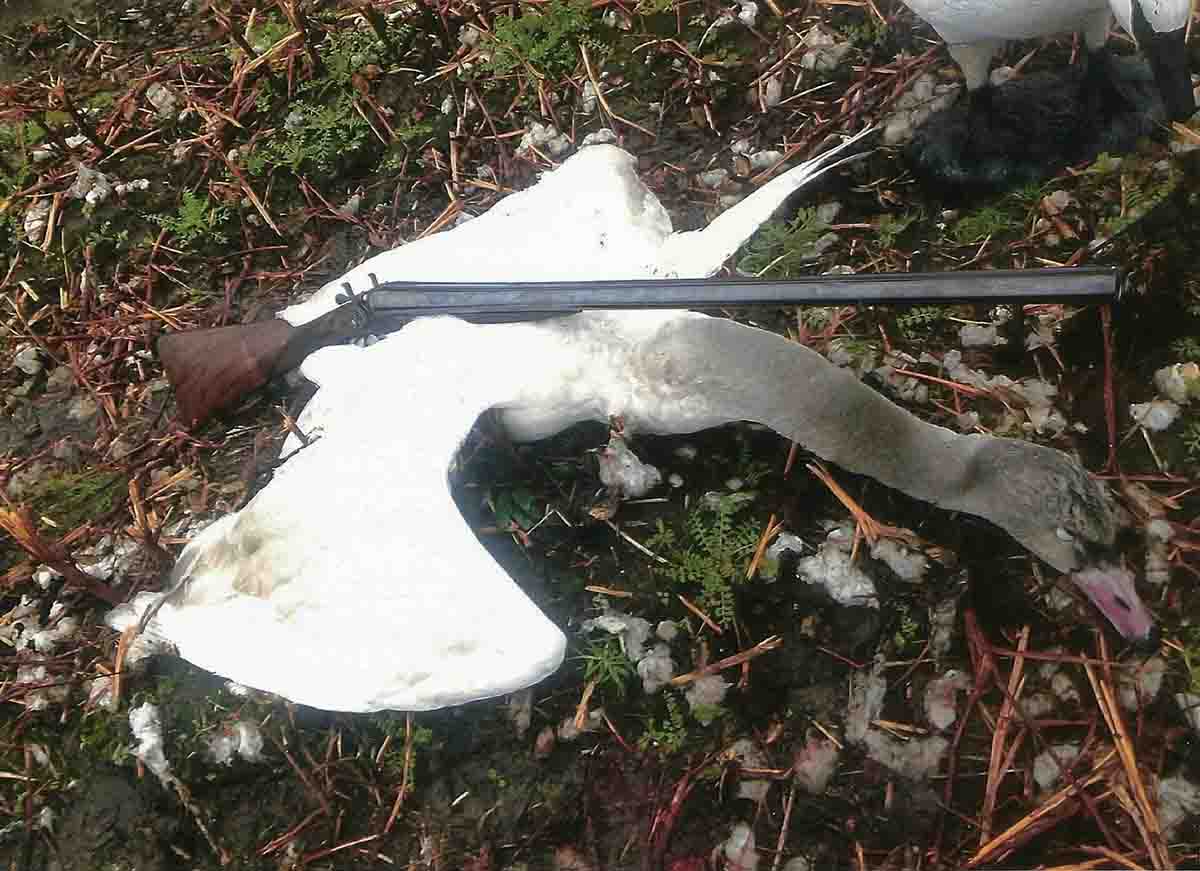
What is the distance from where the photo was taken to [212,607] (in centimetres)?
163

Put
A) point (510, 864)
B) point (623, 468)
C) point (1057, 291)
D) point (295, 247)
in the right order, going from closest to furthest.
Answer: point (1057, 291), point (510, 864), point (623, 468), point (295, 247)

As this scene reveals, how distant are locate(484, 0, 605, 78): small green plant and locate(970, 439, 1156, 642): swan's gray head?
1.59 meters

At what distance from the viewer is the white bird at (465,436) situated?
1.48 metres

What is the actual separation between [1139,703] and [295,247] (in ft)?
7.54

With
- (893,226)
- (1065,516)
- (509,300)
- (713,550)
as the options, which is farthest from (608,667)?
(893,226)

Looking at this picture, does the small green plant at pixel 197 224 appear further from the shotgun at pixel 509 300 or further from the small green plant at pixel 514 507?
the small green plant at pixel 514 507

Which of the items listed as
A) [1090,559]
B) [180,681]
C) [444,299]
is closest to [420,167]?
[444,299]

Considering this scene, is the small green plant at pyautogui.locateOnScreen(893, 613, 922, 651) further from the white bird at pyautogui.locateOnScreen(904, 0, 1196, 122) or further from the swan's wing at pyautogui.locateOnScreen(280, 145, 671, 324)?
the white bird at pyautogui.locateOnScreen(904, 0, 1196, 122)

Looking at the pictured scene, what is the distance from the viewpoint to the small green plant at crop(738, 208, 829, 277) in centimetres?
210

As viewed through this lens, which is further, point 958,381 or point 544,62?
point 544,62

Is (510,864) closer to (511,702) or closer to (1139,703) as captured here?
(511,702)

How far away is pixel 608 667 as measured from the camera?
182cm

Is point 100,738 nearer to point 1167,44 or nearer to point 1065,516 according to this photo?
point 1065,516

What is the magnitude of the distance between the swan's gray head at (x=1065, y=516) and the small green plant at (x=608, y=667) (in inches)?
32.2
